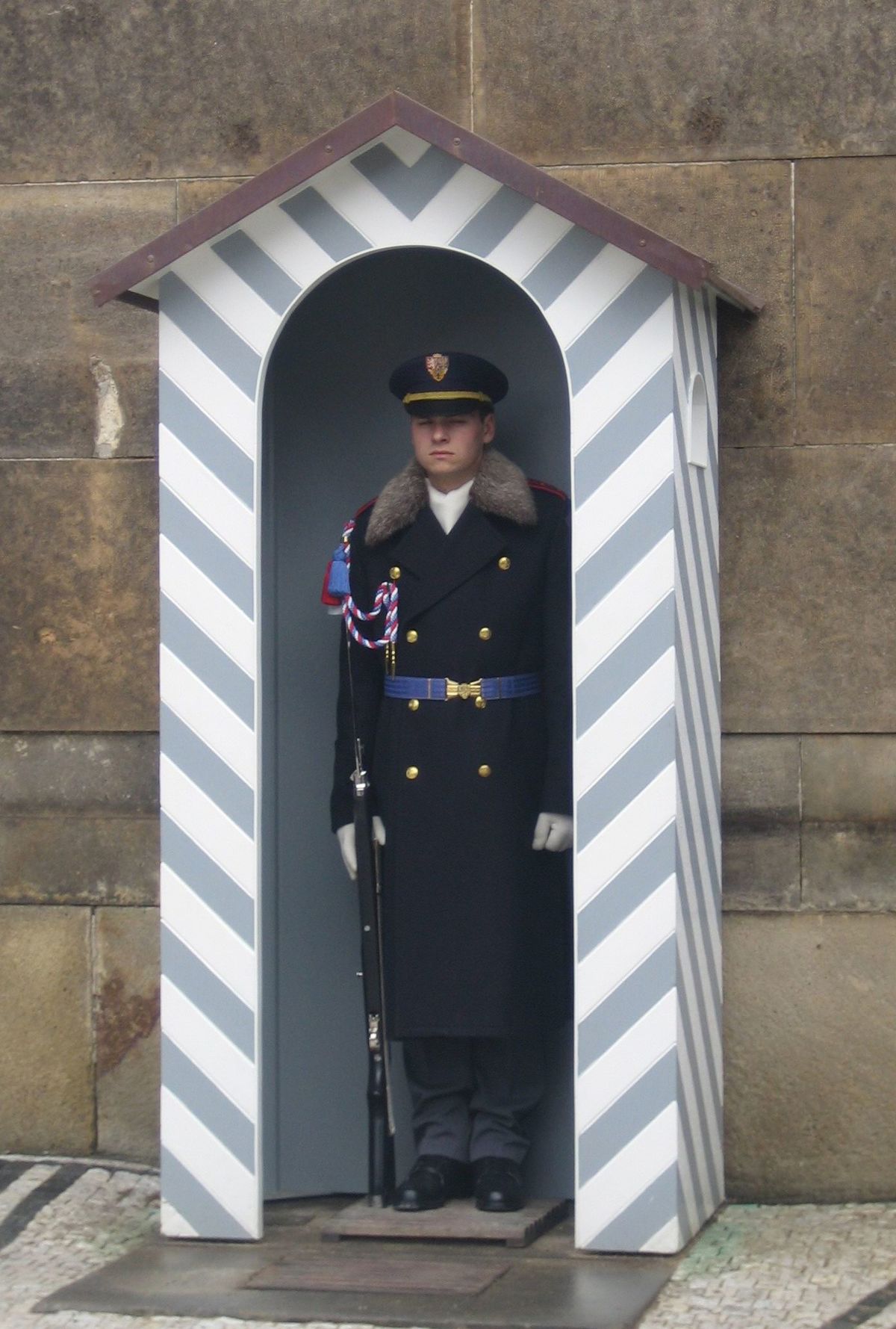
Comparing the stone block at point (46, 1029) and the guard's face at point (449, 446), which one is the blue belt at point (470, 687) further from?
the stone block at point (46, 1029)

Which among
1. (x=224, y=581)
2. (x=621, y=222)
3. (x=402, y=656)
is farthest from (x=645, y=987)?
(x=621, y=222)

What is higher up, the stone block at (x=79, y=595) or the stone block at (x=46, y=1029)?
the stone block at (x=79, y=595)

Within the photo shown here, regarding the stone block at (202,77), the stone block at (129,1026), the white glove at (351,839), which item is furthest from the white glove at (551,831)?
the stone block at (202,77)

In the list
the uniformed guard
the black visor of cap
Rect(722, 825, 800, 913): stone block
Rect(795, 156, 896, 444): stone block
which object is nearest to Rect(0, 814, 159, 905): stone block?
the uniformed guard

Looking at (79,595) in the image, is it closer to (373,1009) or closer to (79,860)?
(79,860)

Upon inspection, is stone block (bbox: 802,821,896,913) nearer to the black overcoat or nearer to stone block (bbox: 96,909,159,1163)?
the black overcoat

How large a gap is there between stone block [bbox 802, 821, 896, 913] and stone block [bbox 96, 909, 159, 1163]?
5.47ft

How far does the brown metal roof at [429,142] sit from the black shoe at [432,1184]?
82.3 inches

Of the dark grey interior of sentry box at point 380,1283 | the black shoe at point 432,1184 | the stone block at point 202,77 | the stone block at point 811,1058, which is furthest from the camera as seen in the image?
the stone block at point 202,77

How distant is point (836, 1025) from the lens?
16.6ft

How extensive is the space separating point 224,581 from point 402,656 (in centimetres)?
49

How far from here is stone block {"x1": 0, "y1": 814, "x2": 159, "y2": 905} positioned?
5383 mm

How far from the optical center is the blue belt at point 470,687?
4848 millimetres

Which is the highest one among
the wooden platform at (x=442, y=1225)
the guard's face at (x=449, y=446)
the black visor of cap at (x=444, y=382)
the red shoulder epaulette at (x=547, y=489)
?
the black visor of cap at (x=444, y=382)
